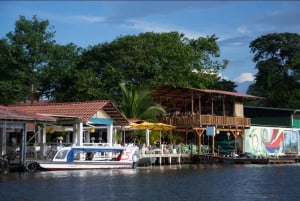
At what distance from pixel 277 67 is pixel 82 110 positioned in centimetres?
4375

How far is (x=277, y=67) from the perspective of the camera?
76.7m

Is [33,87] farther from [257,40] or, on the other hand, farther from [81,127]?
[257,40]

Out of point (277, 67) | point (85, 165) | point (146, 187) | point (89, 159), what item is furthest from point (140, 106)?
point (277, 67)

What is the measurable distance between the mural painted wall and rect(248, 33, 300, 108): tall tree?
1349 cm

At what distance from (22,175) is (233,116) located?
82.1 ft

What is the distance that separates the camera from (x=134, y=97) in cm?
4653

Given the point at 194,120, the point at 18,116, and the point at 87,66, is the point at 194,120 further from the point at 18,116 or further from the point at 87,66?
the point at 18,116

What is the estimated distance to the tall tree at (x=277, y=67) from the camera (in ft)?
238

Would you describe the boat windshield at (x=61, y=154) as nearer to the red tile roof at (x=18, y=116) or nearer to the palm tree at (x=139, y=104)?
the red tile roof at (x=18, y=116)

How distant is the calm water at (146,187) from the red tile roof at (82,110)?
5.71 m

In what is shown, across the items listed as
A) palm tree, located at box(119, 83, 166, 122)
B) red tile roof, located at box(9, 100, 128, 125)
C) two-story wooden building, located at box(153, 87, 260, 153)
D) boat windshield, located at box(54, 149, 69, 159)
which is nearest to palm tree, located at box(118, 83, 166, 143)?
palm tree, located at box(119, 83, 166, 122)

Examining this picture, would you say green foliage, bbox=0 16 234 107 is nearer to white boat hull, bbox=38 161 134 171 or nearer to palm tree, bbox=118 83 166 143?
palm tree, bbox=118 83 166 143

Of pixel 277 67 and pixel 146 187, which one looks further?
pixel 277 67

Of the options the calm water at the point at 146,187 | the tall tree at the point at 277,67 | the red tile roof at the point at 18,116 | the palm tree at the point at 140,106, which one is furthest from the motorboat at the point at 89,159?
the tall tree at the point at 277,67
